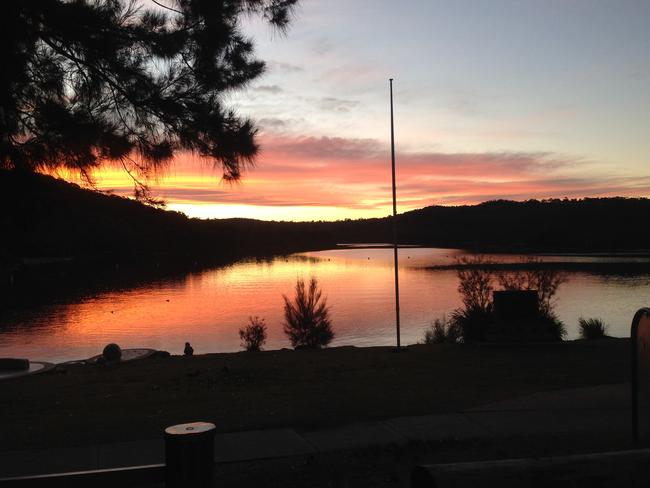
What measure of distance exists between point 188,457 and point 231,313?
212ft

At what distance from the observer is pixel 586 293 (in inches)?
2739

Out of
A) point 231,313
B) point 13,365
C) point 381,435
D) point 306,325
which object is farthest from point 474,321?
point 231,313

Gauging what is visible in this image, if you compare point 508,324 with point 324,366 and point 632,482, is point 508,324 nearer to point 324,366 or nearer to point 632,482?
point 324,366

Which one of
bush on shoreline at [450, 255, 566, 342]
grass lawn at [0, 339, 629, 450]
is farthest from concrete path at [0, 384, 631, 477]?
bush on shoreline at [450, 255, 566, 342]

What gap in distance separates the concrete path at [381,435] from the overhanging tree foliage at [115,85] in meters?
3.30

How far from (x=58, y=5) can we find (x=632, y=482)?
707 centimetres

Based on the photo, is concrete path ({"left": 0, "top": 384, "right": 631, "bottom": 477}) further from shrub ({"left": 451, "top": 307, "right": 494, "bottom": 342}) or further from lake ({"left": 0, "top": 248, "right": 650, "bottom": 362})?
lake ({"left": 0, "top": 248, "right": 650, "bottom": 362})

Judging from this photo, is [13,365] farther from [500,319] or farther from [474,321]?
[474,321]

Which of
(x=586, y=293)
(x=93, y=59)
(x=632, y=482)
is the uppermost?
(x=93, y=59)

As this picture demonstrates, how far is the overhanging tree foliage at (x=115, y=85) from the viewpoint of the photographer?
7348 mm

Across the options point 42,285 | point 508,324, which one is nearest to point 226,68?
point 508,324

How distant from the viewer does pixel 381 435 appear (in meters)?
6.74

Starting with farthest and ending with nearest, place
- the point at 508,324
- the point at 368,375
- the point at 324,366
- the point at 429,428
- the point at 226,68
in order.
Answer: the point at 508,324
the point at 324,366
the point at 368,375
the point at 226,68
the point at 429,428

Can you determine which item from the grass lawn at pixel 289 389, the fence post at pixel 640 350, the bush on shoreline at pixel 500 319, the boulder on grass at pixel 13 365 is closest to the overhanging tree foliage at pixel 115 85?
the grass lawn at pixel 289 389
